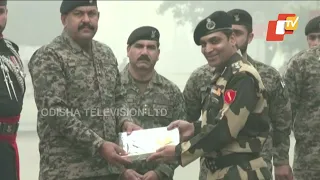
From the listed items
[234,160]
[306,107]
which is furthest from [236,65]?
[306,107]

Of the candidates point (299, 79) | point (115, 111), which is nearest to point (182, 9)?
point (299, 79)

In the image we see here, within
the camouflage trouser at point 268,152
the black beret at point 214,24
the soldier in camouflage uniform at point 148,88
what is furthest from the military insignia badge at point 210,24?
the camouflage trouser at point 268,152

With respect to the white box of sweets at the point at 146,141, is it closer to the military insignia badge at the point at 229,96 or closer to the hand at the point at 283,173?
the military insignia badge at the point at 229,96

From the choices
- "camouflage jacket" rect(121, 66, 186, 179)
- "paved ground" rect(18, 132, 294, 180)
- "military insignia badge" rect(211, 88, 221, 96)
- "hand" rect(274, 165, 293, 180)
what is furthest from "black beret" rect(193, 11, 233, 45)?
"paved ground" rect(18, 132, 294, 180)

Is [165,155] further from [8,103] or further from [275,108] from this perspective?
[275,108]

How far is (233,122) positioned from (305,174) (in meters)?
1.89

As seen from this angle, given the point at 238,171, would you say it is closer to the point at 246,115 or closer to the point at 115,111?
the point at 246,115

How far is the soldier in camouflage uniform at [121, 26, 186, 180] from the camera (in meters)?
4.07

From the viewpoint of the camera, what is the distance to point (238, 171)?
10.1ft

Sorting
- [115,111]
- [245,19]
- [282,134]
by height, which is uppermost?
[245,19]

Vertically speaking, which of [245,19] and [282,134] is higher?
[245,19]

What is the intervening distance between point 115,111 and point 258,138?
2.86 feet

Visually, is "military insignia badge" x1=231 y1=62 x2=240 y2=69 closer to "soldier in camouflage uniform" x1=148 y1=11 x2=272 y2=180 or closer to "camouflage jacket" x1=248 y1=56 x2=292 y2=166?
"soldier in camouflage uniform" x1=148 y1=11 x2=272 y2=180

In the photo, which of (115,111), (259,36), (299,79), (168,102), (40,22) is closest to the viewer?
(115,111)
